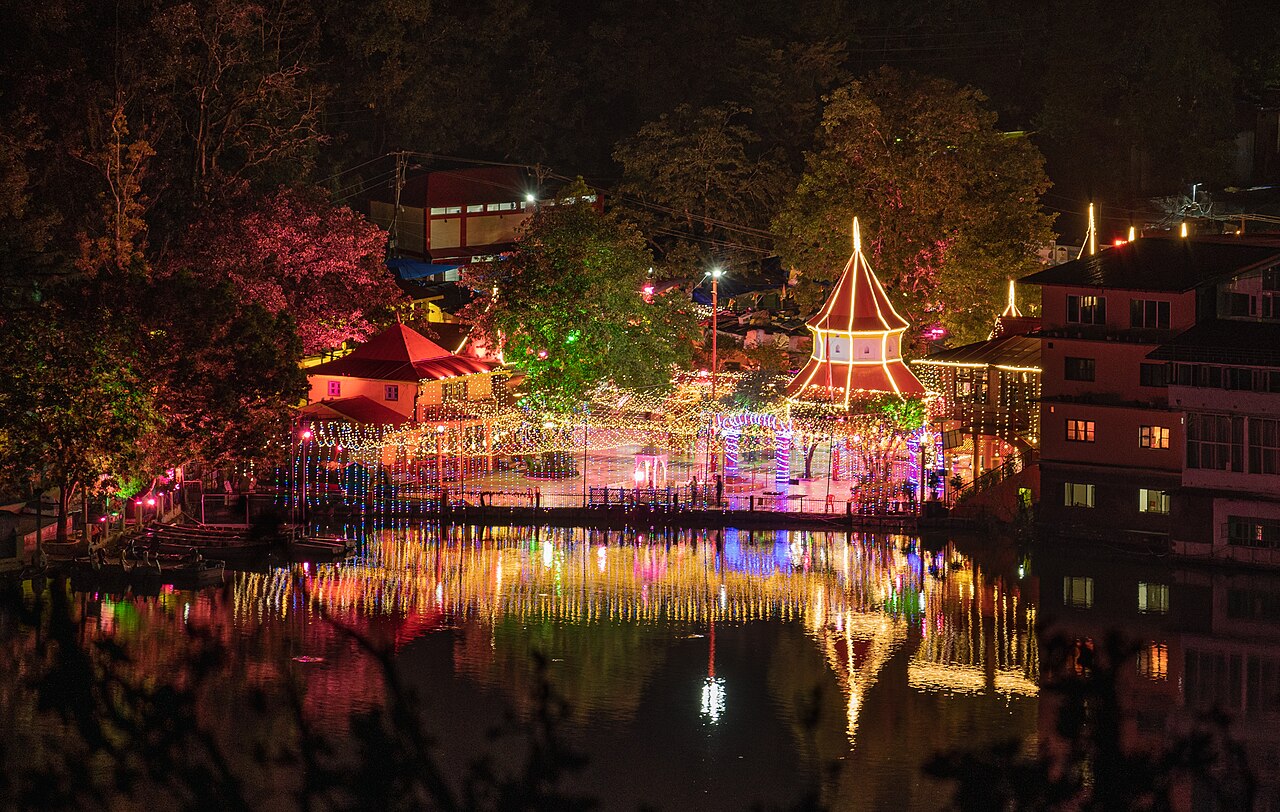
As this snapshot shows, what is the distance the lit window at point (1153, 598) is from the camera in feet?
188

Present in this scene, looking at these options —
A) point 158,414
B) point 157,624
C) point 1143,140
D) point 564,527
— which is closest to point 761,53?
point 1143,140

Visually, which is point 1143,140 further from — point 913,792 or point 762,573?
point 913,792

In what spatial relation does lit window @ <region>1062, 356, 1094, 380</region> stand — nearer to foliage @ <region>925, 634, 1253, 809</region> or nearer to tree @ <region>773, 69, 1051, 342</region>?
tree @ <region>773, 69, 1051, 342</region>

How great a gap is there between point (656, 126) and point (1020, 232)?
21221 mm

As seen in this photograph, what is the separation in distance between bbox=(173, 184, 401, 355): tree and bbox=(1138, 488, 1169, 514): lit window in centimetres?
3338

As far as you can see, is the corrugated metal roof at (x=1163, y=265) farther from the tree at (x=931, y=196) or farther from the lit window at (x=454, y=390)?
the lit window at (x=454, y=390)

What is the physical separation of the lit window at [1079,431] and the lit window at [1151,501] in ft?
8.33

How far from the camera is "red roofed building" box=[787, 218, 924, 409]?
3061 inches

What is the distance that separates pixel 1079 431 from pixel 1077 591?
7.83m

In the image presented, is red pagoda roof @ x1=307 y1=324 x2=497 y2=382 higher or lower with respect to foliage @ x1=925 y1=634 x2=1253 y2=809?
higher

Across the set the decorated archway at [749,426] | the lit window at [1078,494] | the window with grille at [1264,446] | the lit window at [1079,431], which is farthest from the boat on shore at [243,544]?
the window with grille at [1264,446]

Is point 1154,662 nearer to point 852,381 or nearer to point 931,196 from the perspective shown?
point 852,381

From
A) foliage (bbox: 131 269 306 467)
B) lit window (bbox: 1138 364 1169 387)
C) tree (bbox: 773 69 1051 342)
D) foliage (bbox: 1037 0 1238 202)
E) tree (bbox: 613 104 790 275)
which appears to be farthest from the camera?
foliage (bbox: 1037 0 1238 202)

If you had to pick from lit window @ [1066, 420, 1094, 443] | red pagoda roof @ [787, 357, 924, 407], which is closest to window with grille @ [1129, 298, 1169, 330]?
lit window @ [1066, 420, 1094, 443]
